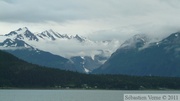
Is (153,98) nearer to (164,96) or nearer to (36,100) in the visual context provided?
(164,96)

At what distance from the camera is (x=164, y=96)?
48.5m

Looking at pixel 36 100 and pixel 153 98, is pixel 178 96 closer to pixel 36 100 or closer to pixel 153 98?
pixel 153 98

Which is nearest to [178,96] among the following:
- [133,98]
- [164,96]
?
[164,96]

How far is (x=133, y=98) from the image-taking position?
48594mm

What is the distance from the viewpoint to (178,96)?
160 feet

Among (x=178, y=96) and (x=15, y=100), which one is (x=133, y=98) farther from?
(x=15, y=100)

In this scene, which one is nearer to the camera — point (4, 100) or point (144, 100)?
point (144, 100)

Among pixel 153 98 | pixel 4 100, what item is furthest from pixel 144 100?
pixel 4 100

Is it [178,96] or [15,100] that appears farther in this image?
[15,100]

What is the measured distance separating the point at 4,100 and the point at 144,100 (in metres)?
150

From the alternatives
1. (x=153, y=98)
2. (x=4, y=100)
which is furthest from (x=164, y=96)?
(x=4, y=100)

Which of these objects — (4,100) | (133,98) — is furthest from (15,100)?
(133,98)

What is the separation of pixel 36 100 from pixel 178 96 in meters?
153

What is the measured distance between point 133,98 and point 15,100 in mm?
150561
